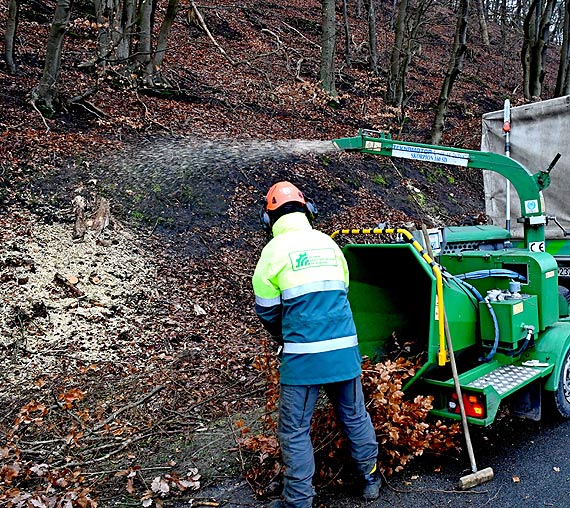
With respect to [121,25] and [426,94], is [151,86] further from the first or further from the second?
[426,94]

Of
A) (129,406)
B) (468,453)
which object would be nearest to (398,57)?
(129,406)

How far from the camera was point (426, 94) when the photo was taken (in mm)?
20500

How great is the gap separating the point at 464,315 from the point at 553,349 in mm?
1024

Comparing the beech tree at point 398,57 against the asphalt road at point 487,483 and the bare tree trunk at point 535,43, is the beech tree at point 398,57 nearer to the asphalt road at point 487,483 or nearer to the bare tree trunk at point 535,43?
the bare tree trunk at point 535,43

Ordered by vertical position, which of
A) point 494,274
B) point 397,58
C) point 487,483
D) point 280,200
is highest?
point 397,58

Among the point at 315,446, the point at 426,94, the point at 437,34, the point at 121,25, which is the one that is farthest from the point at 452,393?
the point at 437,34

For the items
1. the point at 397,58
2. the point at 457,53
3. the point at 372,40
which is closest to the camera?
the point at 457,53

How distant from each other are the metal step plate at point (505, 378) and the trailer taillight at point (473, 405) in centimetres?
9

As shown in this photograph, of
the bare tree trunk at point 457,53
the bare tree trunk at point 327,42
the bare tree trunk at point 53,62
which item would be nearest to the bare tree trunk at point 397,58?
the bare tree trunk at point 327,42

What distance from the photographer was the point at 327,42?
14938mm

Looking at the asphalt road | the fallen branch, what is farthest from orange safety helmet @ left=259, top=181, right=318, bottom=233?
the fallen branch

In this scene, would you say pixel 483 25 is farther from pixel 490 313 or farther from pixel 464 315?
pixel 464 315

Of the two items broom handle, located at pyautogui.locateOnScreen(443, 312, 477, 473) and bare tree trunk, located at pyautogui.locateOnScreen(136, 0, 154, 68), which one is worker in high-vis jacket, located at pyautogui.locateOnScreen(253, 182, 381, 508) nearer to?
broom handle, located at pyautogui.locateOnScreen(443, 312, 477, 473)

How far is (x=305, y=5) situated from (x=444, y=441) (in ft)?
86.4
